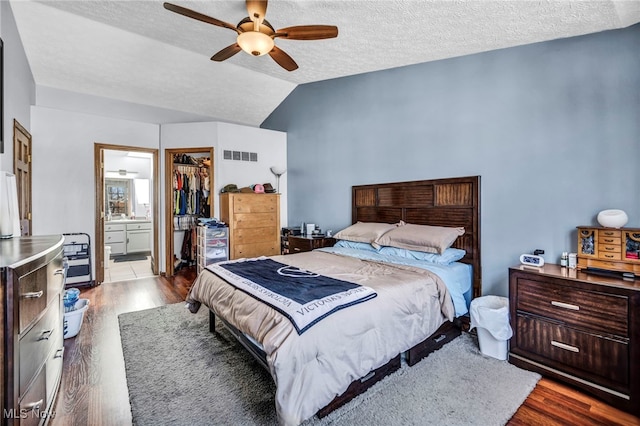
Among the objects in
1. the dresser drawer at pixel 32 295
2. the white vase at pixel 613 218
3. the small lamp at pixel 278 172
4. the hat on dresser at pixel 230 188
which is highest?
the small lamp at pixel 278 172

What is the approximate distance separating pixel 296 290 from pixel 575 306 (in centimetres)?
195

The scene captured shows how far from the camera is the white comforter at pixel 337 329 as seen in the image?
1.49 m

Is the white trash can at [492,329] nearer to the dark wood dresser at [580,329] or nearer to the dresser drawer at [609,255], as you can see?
the dark wood dresser at [580,329]

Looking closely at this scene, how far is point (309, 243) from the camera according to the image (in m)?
4.34

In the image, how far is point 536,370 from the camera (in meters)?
2.21

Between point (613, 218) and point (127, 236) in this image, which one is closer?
point (613, 218)

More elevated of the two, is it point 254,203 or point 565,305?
point 254,203

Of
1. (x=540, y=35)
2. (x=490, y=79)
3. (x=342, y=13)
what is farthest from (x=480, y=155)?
(x=342, y=13)

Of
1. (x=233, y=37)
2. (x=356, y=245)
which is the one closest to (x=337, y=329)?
(x=356, y=245)

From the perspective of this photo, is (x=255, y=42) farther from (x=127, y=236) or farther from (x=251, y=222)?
(x=127, y=236)

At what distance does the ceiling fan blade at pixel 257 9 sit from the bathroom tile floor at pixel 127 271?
4.68 m

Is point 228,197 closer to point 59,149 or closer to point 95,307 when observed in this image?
point 95,307

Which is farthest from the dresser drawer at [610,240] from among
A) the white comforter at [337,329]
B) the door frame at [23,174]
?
the door frame at [23,174]

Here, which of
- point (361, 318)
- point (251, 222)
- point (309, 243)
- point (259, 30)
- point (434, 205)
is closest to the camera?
point (361, 318)
